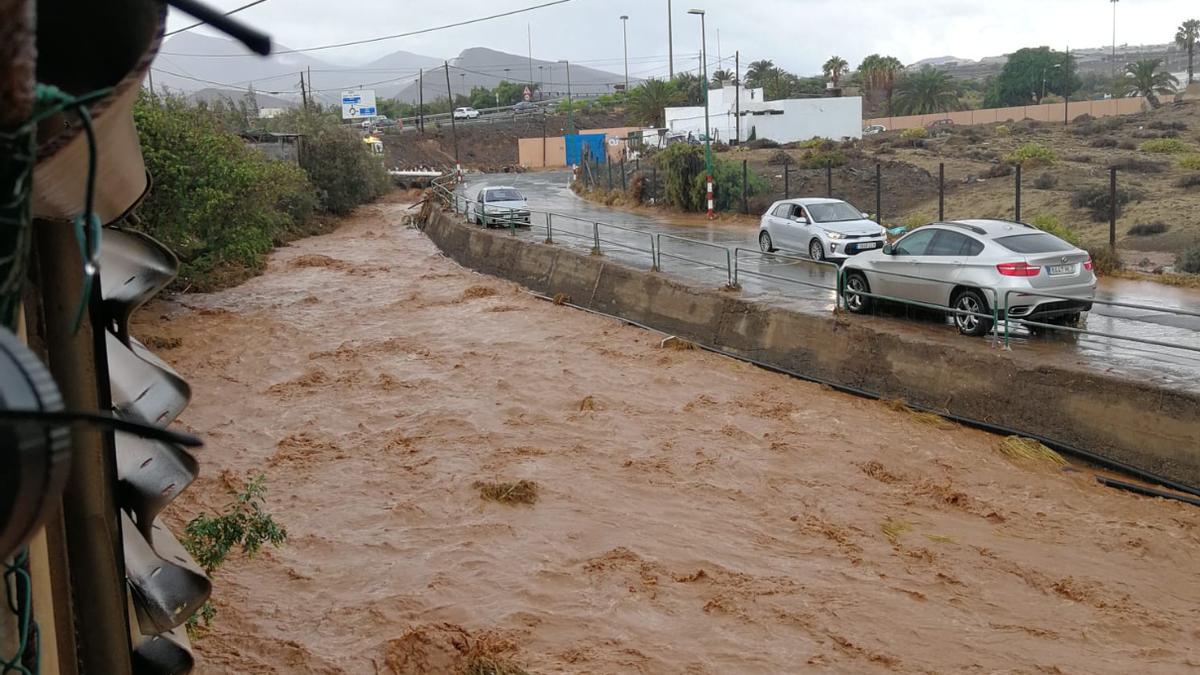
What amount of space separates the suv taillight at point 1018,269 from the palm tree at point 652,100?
202ft

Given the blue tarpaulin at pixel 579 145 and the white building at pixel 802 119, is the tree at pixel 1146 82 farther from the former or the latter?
the blue tarpaulin at pixel 579 145

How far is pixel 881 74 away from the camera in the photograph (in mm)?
94188

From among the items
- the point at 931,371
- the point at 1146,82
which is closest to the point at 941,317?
the point at 931,371

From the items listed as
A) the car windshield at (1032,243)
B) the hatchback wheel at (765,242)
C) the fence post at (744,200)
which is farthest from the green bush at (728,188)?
the car windshield at (1032,243)

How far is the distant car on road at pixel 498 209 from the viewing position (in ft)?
105

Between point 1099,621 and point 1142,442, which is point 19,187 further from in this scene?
point 1142,442

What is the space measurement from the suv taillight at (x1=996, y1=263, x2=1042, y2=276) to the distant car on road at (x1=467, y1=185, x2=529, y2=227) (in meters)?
18.3

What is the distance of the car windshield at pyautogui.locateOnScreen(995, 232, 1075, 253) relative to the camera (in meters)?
14.4

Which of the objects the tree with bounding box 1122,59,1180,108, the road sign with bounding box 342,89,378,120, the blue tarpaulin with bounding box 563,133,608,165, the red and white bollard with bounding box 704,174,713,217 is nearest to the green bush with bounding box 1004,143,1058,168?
the red and white bollard with bounding box 704,174,713,217

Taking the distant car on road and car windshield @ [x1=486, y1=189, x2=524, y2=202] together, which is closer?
the distant car on road

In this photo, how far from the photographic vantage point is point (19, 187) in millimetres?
1932

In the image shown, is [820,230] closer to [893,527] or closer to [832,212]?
[832,212]

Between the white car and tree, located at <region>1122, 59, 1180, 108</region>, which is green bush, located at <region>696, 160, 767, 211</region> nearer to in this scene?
the white car

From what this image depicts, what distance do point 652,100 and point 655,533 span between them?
6615 cm
